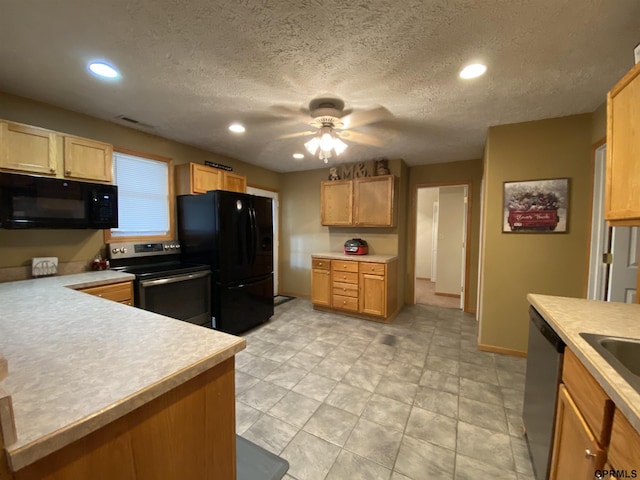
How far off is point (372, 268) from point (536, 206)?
1.95m

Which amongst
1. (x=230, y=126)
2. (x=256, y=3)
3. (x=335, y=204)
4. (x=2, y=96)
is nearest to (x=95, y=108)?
(x=2, y=96)

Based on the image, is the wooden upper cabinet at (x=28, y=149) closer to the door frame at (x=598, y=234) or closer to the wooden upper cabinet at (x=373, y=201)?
the wooden upper cabinet at (x=373, y=201)

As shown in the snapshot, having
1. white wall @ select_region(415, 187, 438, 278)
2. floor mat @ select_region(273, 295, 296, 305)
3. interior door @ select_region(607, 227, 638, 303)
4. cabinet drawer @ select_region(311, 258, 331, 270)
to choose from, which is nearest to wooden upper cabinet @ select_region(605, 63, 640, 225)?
interior door @ select_region(607, 227, 638, 303)

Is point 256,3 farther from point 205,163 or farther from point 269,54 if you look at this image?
point 205,163

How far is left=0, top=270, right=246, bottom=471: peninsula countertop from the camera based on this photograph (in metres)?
0.57

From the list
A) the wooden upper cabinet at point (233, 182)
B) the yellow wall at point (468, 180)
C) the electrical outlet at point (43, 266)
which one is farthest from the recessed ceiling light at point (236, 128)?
the yellow wall at point (468, 180)

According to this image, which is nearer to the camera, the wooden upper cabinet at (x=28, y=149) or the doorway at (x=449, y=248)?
the wooden upper cabinet at (x=28, y=149)

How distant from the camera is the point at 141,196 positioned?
3.05 m

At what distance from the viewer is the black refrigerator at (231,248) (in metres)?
3.04

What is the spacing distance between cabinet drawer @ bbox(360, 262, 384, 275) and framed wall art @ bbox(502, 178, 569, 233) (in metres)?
1.51

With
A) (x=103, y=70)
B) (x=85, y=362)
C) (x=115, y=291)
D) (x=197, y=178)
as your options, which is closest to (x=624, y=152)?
(x=85, y=362)

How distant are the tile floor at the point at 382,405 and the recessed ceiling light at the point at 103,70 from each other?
255 centimetres

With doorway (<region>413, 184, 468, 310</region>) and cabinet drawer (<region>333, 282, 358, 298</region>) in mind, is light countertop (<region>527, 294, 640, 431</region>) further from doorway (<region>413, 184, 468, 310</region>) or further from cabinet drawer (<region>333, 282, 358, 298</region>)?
doorway (<region>413, 184, 468, 310</region>)

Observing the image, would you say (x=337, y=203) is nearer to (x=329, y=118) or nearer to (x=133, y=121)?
(x=329, y=118)
